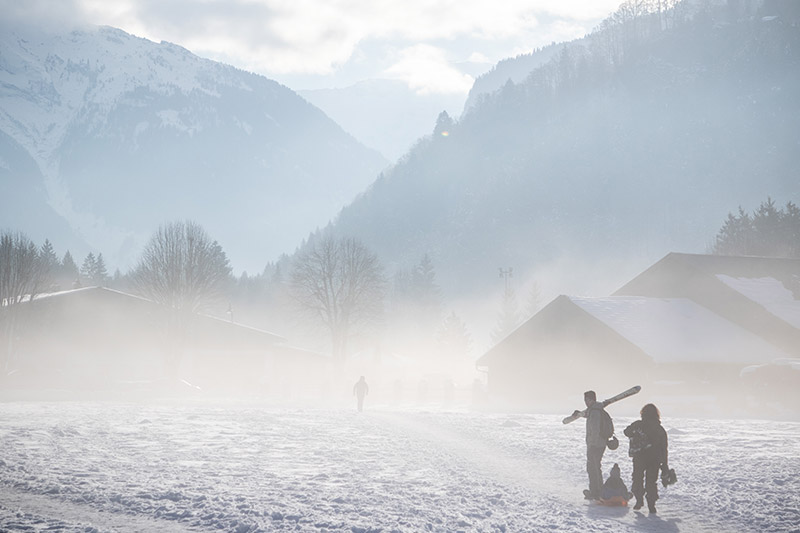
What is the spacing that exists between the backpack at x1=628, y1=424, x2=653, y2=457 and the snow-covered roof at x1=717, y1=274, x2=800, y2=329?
96.4 ft

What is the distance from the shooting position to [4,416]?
21.6 metres

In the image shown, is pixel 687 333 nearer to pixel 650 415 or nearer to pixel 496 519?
pixel 650 415

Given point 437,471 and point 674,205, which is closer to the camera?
point 437,471

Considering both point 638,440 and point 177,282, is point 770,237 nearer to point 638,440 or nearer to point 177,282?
point 177,282

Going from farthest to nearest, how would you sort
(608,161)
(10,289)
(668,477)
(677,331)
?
(608,161), (10,289), (677,331), (668,477)

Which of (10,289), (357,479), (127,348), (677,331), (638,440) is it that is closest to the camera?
(638,440)

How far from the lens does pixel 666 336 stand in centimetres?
3359

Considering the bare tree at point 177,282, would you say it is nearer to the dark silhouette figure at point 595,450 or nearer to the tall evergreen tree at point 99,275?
the dark silhouette figure at point 595,450

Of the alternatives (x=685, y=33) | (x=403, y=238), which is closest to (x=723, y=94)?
(x=685, y=33)

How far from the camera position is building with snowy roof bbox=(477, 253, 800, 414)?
32.0 m

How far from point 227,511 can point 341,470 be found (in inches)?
157

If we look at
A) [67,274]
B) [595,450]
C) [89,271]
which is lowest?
[595,450]

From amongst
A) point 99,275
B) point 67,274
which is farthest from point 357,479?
point 67,274

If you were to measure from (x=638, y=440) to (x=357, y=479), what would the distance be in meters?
5.00
